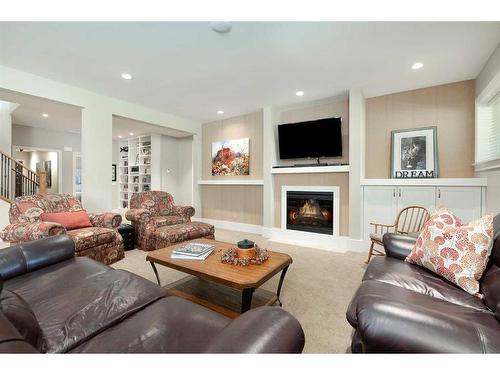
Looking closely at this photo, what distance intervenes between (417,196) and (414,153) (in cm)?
66

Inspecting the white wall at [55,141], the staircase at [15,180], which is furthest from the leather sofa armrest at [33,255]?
the white wall at [55,141]

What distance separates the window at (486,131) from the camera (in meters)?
2.74

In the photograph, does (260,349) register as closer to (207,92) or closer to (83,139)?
(207,92)

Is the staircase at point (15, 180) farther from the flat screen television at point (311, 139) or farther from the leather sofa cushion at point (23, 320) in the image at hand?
the flat screen television at point (311, 139)

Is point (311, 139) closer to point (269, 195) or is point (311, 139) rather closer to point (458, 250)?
point (269, 195)

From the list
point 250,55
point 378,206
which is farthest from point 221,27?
point 378,206

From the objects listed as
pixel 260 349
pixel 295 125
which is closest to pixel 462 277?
pixel 260 349

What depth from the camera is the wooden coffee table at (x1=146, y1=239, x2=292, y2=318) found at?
1562 millimetres

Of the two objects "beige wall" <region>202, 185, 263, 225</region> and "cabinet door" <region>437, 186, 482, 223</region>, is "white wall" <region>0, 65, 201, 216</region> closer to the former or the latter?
"beige wall" <region>202, 185, 263, 225</region>

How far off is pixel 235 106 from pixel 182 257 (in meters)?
3.19

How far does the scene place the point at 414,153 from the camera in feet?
11.1
